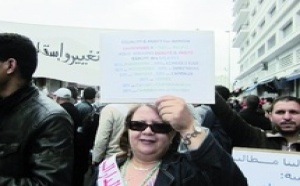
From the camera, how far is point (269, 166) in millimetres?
2848

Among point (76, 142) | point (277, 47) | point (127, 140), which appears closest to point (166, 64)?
point (127, 140)

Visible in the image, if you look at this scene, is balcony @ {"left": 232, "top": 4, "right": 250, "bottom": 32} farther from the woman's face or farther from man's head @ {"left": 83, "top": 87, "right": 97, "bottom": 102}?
the woman's face

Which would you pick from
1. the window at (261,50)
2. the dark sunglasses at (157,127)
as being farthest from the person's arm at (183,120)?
the window at (261,50)

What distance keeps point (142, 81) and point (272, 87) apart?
24565 millimetres

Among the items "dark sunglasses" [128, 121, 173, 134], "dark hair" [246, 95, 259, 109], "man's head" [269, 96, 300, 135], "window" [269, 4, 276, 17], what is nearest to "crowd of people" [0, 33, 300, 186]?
"dark sunglasses" [128, 121, 173, 134]

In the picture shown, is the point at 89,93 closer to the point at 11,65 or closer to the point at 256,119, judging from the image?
the point at 256,119

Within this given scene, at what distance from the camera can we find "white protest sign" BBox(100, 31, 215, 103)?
6.30 feet

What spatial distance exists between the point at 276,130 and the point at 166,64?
6.20 feet

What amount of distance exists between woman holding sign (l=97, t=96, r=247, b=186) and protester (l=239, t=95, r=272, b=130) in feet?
13.7

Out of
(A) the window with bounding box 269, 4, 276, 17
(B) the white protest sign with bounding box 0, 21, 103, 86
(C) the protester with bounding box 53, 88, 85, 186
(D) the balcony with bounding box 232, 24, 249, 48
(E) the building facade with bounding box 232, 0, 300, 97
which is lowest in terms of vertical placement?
(C) the protester with bounding box 53, 88, 85, 186

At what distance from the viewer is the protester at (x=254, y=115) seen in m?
6.27

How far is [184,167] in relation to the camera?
2061 millimetres

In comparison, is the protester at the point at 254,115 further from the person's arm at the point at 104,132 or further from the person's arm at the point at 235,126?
the person's arm at the point at 235,126

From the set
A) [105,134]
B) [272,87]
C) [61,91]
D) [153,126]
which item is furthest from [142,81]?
[272,87]
